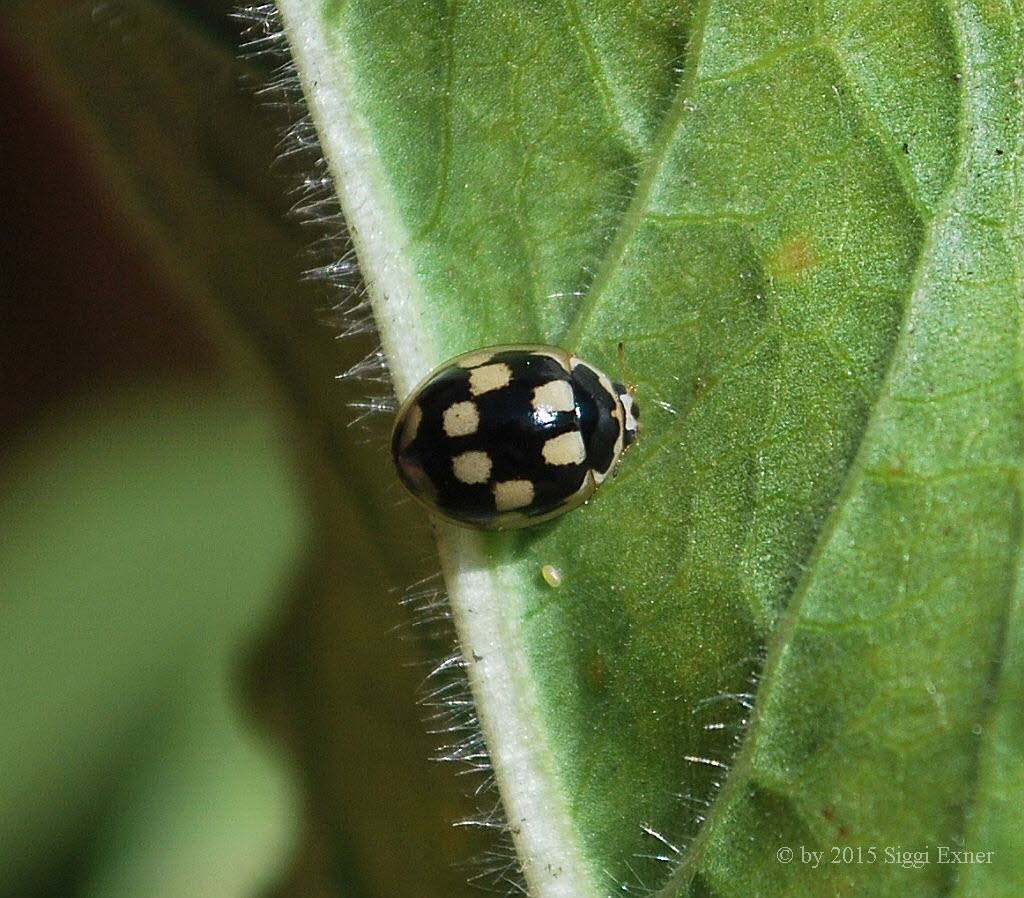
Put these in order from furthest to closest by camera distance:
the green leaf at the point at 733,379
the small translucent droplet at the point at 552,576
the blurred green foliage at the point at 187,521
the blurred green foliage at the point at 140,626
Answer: the blurred green foliage at the point at 140,626, the blurred green foliage at the point at 187,521, the small translucent droplet at the point at 552,576, the green leaf at the point at 733,379

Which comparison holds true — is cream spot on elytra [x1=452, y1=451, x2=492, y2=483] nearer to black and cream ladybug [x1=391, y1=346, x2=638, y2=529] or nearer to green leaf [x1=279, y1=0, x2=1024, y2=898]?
black and cream ladybug [x1=391, y1=346, x2=638, y2=529]

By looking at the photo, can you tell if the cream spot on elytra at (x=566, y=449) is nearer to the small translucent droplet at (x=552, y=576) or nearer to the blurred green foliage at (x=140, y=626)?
the small translucent droplet at (x=552, y=576)

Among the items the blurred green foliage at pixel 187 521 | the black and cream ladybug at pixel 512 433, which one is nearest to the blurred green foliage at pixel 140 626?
the blurred green foliage at pixel 187 521

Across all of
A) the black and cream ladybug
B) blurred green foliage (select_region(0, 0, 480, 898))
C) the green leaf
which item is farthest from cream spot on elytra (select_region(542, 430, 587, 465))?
blurred green foliage (select_region(0, 0, 480, 898))

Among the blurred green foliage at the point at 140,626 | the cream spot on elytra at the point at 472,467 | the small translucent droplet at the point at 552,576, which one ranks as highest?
the cream spot on elytra at the point at 472,467

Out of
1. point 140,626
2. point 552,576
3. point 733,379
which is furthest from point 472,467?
point 140,626
